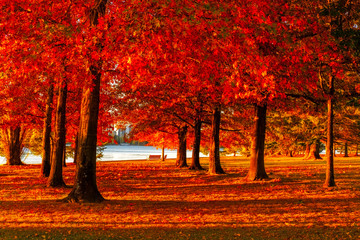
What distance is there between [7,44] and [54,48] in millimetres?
2495

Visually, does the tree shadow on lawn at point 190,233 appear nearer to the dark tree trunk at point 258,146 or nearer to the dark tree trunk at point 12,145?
the dark tree trunk at point 258,146

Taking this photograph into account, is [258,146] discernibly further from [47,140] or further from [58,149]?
[47,140]

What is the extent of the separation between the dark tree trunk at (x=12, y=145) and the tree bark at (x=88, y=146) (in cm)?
2795

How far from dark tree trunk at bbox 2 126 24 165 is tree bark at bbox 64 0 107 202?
1100 inches

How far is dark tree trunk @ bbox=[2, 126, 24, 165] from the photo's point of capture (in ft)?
120

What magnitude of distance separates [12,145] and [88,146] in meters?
28.8

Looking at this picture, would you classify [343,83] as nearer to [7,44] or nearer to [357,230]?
[357,230]

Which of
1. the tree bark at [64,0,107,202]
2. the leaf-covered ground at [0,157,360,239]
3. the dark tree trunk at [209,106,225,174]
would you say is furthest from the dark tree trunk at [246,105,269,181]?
the tree bark at [64,0,107,202]

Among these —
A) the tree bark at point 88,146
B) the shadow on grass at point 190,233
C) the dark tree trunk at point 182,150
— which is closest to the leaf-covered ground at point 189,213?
the shadow on grass at point 190,233

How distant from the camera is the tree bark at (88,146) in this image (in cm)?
1214

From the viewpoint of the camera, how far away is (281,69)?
1531 cm

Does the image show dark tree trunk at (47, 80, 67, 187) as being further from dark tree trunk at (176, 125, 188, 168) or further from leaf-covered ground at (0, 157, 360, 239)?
dark tree trunk at (176, 125, 188, 168)

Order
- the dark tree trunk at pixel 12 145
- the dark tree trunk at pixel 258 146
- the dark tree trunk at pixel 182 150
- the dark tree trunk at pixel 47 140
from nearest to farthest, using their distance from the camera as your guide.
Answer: the dark tree trunk at pixel 258 146 → the dark tree trunk at pixel 47 140 → the dark tree trunk at pixel 182 150 → the dark tree trunk at pixel 12 145

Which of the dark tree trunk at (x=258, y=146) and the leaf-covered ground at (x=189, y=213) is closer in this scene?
the leaf-covered ground at (x=189, y=213)
